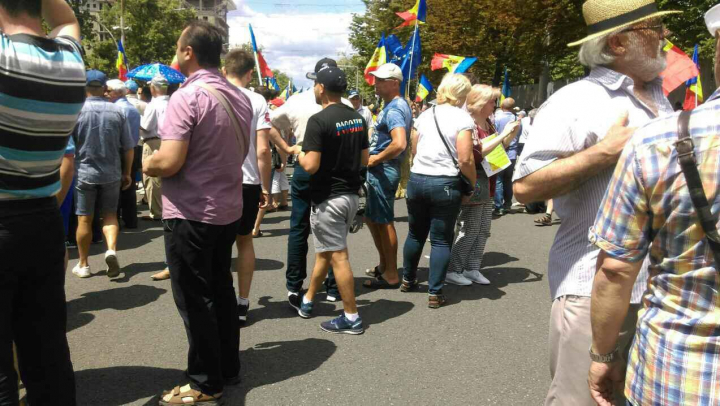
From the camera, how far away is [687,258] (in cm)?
145

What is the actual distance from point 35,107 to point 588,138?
78.5 inches

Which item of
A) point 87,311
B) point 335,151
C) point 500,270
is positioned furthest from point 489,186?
point 87,311

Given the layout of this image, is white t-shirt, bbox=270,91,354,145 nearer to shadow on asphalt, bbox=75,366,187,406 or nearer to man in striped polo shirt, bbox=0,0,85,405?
shadow on asphalt, bbox=75,366,187,406

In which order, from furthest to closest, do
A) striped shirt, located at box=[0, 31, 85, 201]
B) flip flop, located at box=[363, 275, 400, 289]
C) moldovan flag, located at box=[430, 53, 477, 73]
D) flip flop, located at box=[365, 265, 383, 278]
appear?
moldovan flag, located at box=[430, 53, 477, 73], flip flop, located at box=[365, 265, 383, 278], flip flop, located at box=[363, 275, 400, 289], striped shirt, located at box=[0, 31, 85, 201]

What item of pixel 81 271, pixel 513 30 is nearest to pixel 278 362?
pixel 81 271

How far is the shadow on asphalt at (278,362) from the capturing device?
11.5 feet

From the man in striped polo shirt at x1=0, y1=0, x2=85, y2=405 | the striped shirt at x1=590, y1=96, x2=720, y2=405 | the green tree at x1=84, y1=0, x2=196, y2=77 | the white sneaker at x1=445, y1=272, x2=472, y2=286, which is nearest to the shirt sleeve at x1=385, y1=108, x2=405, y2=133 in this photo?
the white sneaker at x1=445, y1=272, x2=472, y2=286

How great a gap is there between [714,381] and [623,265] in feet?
1.14

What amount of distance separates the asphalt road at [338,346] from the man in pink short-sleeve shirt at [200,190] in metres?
0.45

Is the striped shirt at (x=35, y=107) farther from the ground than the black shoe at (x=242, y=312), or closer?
farther from the ground

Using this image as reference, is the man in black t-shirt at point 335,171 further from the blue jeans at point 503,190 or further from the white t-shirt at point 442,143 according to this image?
the blue jeans at point 503,190

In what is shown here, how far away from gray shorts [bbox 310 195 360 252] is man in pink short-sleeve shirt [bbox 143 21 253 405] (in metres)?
0.99

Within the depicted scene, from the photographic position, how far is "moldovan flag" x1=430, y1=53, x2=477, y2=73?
9.19m

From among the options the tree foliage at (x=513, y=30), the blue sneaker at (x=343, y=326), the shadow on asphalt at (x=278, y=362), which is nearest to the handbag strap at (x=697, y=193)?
the shadow on asphalt at (x=278, y=362)
